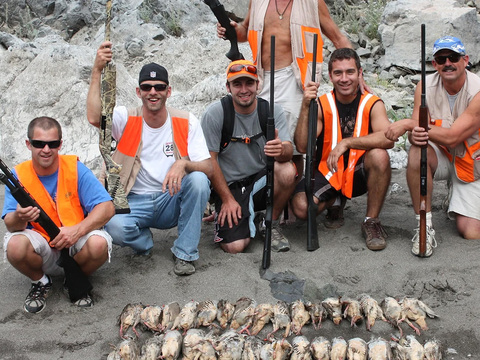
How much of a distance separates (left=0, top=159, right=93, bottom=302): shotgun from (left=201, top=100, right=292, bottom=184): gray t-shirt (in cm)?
174

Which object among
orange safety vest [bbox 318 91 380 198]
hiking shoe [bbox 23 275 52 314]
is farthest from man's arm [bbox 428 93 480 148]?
hiking shoe [bbox 23 275 52 314]

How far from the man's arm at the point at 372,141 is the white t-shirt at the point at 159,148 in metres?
1.26

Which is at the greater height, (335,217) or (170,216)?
(170,216)

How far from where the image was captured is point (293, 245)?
18.8ft

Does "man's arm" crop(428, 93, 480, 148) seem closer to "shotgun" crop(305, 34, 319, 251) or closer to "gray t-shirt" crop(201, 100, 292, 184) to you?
"shotgun" crop(305, 34, 319, 251)

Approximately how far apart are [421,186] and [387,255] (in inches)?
28.4

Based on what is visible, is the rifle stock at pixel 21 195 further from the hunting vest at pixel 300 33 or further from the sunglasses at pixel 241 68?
the hunting vest at pixel 300 33

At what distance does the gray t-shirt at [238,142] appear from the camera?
221 inches

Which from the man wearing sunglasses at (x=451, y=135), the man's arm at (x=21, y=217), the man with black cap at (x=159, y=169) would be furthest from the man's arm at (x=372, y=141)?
the man's arm at (x=21, y=217)

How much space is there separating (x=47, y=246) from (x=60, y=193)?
443 millimetres

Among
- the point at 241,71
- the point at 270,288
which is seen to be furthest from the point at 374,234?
the point at 241,71

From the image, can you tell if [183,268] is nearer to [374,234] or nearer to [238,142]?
[238,142]

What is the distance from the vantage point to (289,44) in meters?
6.15

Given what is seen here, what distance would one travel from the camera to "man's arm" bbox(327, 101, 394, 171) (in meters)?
5.54
